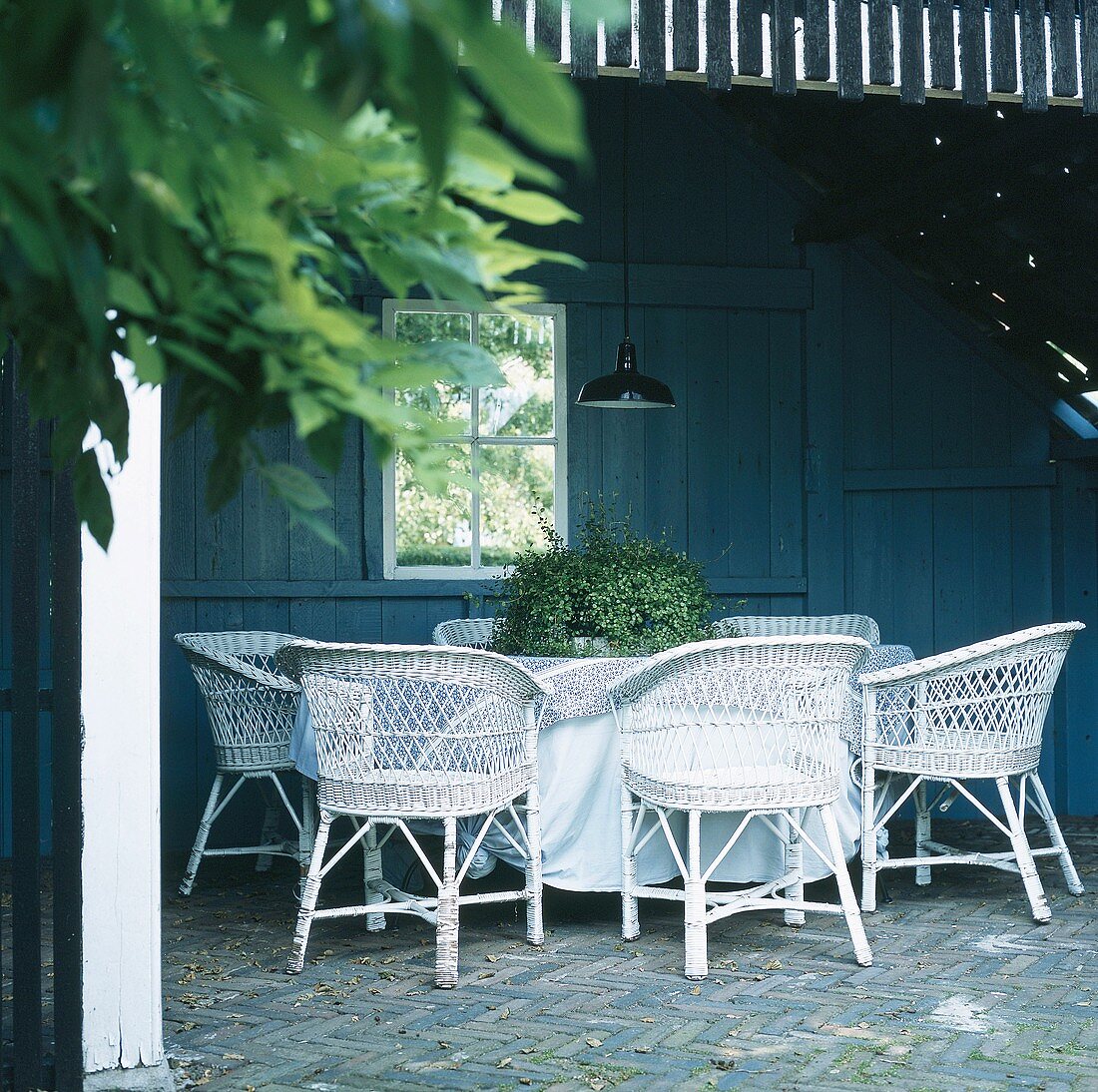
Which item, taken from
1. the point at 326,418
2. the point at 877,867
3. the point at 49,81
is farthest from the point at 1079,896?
the point at 49,81

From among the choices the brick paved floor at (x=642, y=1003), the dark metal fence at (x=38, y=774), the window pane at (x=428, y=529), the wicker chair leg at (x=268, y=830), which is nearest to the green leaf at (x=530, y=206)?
the dark metal fence at (x=38, y=774)

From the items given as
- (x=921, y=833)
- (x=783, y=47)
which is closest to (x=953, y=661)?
(x=921, y=833)

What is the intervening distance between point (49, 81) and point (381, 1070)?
257cm

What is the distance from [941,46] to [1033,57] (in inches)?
11.8

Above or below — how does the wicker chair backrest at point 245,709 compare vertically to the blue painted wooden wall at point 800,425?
below

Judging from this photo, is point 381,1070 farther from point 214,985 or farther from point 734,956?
point 734,956

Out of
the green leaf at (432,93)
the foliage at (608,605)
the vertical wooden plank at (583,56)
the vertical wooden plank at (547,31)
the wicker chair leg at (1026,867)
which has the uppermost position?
the vertical wooden plank at (547,31)

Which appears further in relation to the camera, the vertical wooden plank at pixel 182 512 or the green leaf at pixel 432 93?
the vertical wooden plank at pixel 182 512

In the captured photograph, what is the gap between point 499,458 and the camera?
19.6 feet

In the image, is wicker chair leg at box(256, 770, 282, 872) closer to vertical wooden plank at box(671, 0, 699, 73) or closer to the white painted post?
the white painted post

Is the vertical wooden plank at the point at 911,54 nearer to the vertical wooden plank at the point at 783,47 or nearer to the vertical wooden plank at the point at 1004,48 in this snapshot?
the vertical wooden plank at the point at 1004,48

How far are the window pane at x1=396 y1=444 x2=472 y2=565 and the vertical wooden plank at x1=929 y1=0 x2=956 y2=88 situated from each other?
285 cm

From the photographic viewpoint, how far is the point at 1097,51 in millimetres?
3779

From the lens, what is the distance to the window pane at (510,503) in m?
5.95
